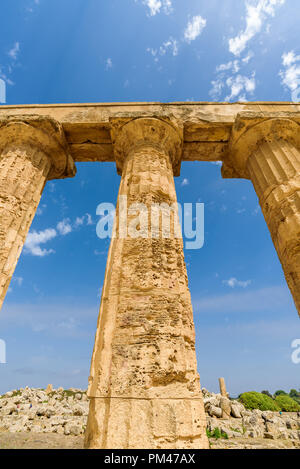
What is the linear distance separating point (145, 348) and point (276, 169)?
15.7ft

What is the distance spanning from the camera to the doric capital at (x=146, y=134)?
582 cm

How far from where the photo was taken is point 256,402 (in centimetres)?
1647

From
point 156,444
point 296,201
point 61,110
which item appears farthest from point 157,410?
point 61,110

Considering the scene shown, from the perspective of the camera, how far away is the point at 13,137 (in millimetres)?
6070

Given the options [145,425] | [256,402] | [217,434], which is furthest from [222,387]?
A: [145,425]

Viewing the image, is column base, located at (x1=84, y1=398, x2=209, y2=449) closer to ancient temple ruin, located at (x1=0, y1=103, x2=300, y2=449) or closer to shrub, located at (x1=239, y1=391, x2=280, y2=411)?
A: ancient temple ruin, located at (x1=0, y1=103, x2=300, y2=449)

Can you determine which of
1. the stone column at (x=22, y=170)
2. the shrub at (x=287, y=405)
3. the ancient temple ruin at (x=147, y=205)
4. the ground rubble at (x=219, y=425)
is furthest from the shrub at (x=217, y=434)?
the shrub at (x=287, y=405)

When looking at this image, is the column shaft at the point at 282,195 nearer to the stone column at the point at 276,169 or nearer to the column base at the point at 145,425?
the stone column at the point at 276,169

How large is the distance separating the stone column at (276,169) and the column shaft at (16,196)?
513 centimetres

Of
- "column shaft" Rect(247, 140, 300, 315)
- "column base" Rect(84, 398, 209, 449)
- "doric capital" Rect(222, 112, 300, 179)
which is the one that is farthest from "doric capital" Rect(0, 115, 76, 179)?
"column base" Rect(84, 398, 209, 449)

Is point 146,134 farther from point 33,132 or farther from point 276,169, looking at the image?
point 276,169
